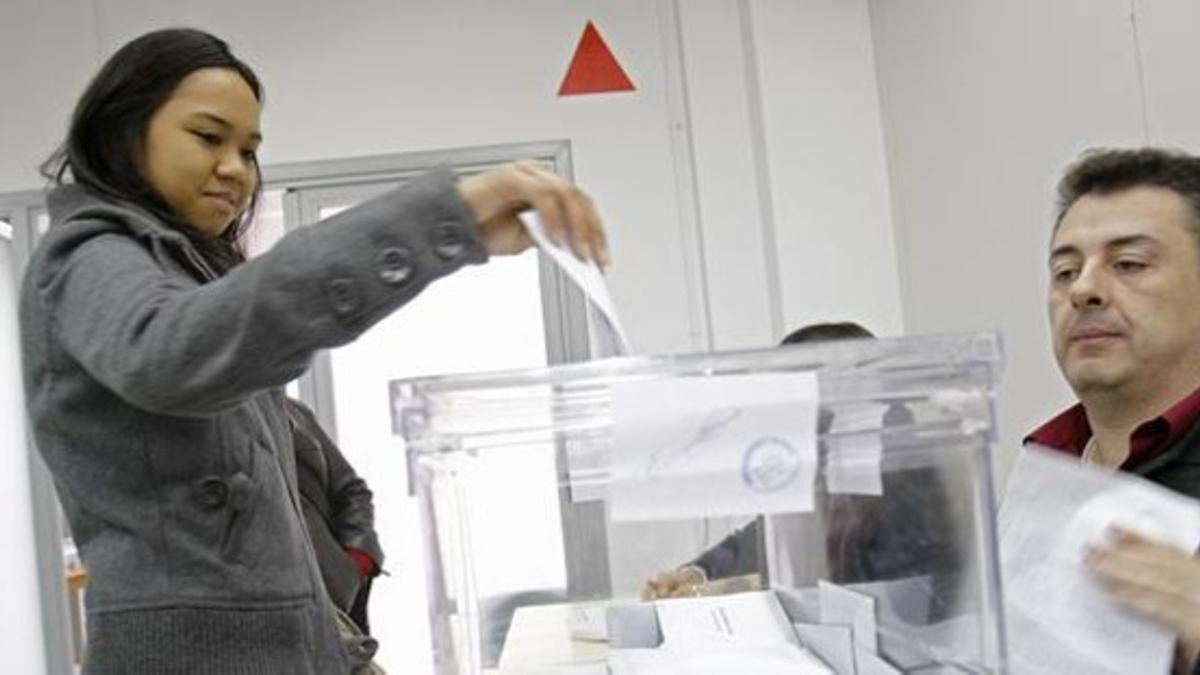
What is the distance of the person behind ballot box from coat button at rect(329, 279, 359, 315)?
0.85 ft

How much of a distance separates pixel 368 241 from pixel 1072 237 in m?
0.92

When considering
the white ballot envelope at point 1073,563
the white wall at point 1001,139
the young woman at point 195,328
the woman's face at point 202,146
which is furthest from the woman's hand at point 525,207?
the white wall at point 1001,139

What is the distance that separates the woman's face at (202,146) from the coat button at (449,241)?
1.50ft

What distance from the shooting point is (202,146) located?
1027 millimetres

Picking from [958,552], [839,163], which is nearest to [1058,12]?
[839,163]

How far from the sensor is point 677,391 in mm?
588

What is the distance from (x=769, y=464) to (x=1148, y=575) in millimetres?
272

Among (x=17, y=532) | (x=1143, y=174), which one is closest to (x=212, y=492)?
(x=1143, y=174)

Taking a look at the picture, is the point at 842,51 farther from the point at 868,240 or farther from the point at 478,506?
the point at 478,506

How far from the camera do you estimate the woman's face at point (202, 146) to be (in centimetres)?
102

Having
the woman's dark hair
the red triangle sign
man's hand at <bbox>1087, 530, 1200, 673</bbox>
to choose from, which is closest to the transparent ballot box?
man's hand at <bbox>1087, 530, 1200, 673</bbox>

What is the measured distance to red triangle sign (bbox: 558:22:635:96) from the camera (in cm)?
369

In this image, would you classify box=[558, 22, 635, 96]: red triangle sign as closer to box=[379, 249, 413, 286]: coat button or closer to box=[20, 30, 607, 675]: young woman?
box=[20, 30, 607, 675]: young woman

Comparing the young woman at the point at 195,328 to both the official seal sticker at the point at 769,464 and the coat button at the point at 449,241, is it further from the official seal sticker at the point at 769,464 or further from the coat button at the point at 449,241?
the official seal sticker at the point at 769,464
